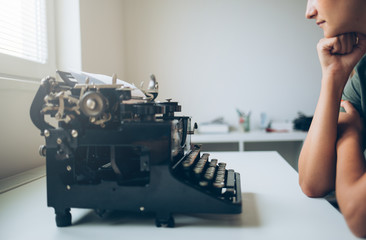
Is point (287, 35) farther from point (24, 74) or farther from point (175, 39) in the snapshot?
point (24, 74)

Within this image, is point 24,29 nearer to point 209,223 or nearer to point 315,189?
point 209,223

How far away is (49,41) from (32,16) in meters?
0.20

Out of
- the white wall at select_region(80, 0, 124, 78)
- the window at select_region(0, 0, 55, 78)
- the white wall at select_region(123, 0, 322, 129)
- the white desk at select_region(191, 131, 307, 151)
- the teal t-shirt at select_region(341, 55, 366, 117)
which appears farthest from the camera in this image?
the white wall at select_region(123, 0, 322, 129)

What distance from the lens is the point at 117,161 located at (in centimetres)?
70

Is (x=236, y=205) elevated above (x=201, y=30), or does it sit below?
below

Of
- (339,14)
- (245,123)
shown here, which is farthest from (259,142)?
(339,14)

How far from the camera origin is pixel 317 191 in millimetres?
831

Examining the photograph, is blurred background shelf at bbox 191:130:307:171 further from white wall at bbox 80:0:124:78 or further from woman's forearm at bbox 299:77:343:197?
woman's forearm at bbox 299:77:343:197

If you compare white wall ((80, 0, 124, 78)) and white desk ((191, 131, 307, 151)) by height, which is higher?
white wall ((80, 0, 124, 78))

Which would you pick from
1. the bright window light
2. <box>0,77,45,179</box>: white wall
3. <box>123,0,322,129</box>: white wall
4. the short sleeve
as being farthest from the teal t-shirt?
<box>123,0,322,129</box>: white wall

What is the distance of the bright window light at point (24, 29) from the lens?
1479 mm

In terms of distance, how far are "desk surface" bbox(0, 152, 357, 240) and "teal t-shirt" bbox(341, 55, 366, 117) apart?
1.34ft

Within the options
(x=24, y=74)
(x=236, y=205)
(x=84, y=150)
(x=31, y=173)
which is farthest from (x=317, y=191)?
(x=24, y=74)

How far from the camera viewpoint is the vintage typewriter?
65 cm
